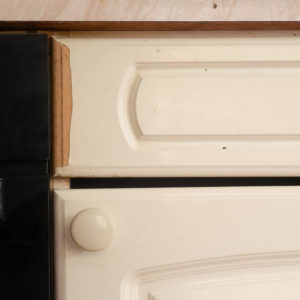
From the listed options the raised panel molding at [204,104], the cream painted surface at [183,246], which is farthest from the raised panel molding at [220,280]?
the raised panel molding at [204,104]

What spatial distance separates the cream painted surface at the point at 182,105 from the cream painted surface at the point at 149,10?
0.03 meters

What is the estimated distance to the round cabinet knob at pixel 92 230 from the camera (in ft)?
0.95

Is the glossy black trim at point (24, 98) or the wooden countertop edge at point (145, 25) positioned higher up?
the wooden countertop edge at point (145, 25)

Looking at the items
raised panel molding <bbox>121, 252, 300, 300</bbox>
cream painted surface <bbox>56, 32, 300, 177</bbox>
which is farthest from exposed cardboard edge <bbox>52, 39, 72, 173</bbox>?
raised panel molding <bbox>121, 252, 300, 300</bbox>

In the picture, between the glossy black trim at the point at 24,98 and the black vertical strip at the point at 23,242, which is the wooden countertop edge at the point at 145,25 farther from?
the black vertical strip at the point at 23,242

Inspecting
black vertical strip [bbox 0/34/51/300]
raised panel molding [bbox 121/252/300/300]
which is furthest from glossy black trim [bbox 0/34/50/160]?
raised panel molding [bbox 121/252/300/300]

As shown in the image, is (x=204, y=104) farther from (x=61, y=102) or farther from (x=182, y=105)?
(x=61, y=102)

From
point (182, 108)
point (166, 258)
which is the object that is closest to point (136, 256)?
point (166, 258)

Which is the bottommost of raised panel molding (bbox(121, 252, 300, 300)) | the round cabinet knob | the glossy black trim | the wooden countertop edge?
raised panel molding (bbox(121, 252, 300, 300))

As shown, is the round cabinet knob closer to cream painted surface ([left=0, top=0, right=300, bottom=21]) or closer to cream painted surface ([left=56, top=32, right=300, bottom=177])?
cream painted surface ([left=56, top=32, right=300, bottom=177])

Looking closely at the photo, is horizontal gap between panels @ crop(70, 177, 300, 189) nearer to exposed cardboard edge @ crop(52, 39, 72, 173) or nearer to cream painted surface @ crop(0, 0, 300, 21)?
exposed cardboard edge @ crop(52, 39, 72, 173)

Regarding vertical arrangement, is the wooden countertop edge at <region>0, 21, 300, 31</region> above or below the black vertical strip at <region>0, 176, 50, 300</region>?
above

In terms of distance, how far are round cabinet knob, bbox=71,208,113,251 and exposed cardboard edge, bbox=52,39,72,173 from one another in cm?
5

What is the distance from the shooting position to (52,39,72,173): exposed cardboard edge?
0.30 m
